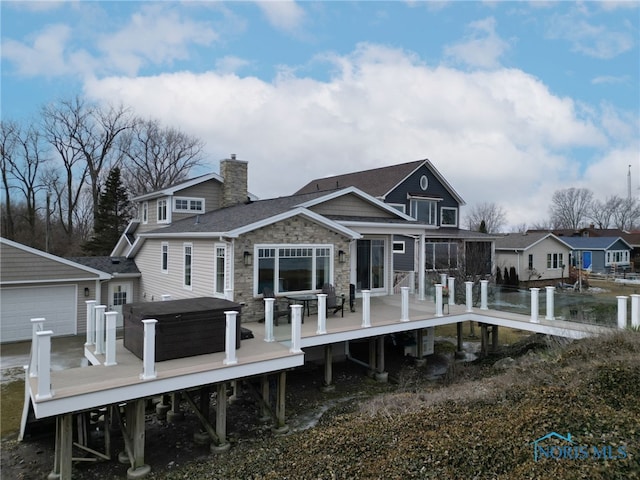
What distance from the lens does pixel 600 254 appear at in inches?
1561

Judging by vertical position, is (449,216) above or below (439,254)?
above

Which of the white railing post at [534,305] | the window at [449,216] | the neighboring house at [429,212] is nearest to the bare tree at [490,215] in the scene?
the window at [449,216]

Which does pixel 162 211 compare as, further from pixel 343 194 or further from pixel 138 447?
pixel 138 447

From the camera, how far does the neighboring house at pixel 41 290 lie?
15.1 metres

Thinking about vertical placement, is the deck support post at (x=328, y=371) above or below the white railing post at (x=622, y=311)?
below

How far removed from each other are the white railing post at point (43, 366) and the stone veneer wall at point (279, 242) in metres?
5.30

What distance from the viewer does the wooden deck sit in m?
6.56

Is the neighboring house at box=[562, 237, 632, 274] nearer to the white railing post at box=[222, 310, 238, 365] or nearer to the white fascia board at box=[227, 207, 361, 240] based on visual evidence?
the white fascia board at box=[227, 207, 361, 240]

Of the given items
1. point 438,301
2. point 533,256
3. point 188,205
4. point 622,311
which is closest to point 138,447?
point 438,301

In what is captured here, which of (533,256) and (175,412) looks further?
(533,256)

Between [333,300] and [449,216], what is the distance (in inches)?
695

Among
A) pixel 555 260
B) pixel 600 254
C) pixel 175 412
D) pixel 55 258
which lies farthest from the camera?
pixel 600 254

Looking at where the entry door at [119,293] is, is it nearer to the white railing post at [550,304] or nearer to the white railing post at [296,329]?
the white railing post at [296,329]

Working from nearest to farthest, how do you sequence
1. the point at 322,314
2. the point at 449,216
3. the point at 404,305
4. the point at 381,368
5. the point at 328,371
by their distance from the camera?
1. the point at 322,314
2. the point at 328,371
3. the point at 404,305
4. the point at 381,368
5. the point at 449,216
